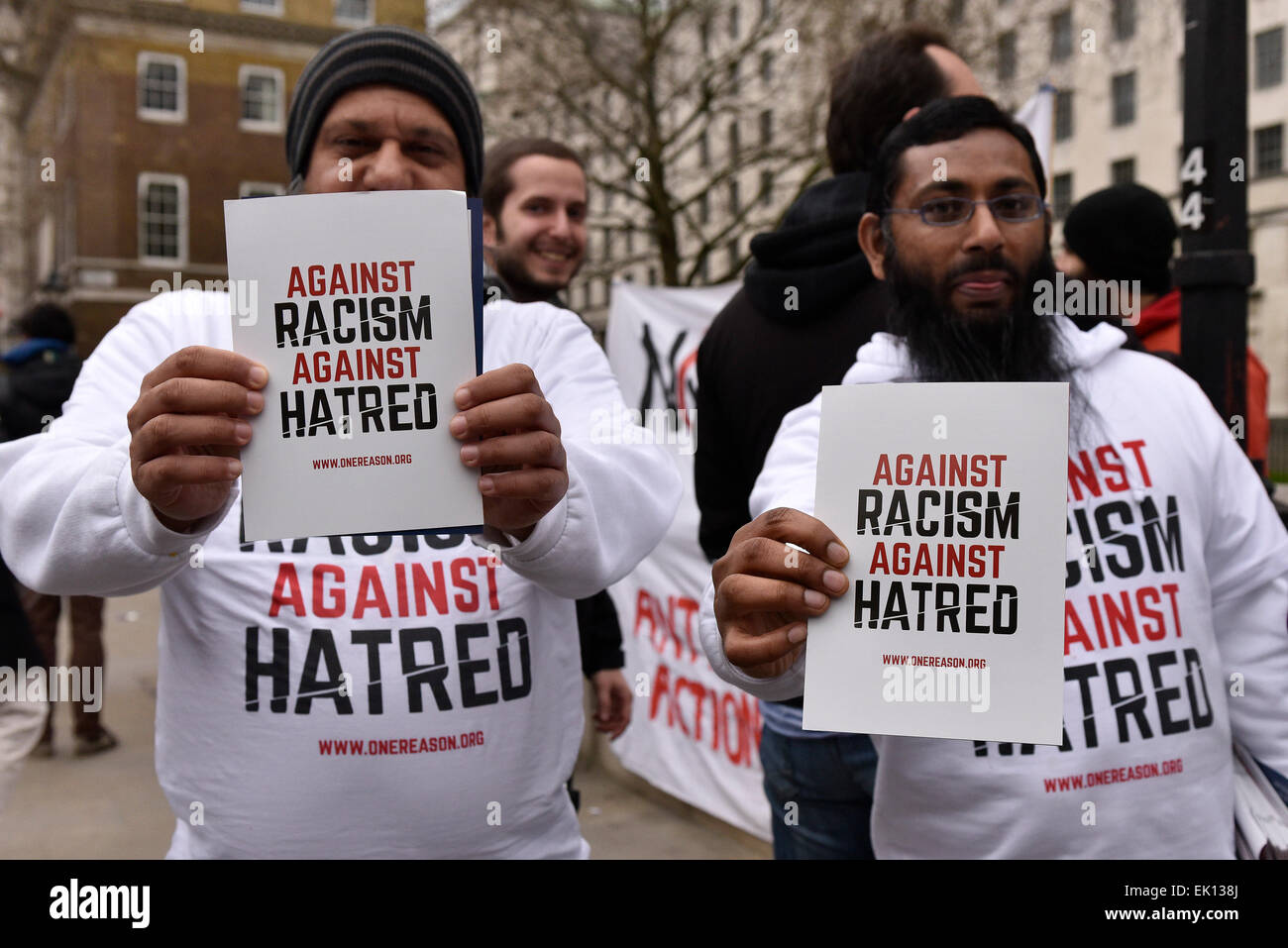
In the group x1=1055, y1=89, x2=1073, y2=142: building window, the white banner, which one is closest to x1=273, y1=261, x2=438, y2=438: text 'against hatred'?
the white banner

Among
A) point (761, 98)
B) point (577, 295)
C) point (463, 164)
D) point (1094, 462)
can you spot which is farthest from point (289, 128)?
point (577, 295)

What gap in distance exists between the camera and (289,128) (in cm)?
199

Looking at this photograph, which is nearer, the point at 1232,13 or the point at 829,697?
the point at 829,697

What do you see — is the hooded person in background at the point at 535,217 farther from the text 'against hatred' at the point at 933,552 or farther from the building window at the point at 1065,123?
the building window at the point at 1065,123

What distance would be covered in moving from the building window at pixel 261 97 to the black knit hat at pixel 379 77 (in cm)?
2791

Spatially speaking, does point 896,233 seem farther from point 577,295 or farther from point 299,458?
point 577,295

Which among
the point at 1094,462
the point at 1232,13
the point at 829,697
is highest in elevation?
the point at 1232,13

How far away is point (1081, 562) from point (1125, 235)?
5.86ft

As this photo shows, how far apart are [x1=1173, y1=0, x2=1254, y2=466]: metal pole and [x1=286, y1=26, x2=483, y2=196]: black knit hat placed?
1.58 m

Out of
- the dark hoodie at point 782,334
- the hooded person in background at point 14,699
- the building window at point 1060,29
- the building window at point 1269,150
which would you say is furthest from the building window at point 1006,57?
the building window at point 1269,150

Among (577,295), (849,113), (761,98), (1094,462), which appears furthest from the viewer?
(577,295)

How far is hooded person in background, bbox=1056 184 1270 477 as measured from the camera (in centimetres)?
312

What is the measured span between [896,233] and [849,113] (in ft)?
1.92

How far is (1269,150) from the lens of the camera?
32.1m
